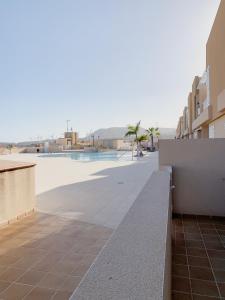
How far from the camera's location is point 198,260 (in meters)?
3.25

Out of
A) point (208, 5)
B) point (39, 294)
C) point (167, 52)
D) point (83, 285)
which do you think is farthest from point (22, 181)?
point (167, 52)

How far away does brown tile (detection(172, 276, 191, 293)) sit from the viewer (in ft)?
8.60

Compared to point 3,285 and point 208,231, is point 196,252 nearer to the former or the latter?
point 208,231

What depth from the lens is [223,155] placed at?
5.12m

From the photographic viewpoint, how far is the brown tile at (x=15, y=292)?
2.32 metres

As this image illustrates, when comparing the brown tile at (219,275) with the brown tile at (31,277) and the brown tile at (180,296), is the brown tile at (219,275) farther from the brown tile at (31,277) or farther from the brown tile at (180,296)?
the brown tile at (31,277)

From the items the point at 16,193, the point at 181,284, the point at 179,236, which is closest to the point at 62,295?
the point at 181,284

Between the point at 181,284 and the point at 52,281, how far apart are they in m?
1.43

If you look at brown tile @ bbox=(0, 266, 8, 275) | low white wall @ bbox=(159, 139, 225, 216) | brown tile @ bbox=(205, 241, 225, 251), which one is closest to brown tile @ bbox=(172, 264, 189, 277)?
brown tile @ bbox=(205, 241, 225, 251)

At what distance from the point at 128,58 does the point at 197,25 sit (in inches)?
213

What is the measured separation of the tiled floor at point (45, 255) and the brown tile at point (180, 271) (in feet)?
3.35

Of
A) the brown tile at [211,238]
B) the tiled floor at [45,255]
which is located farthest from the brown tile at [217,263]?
the tiled floor at [45,255]

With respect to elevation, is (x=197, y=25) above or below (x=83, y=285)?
above

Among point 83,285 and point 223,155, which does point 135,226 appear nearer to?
point 83,285
